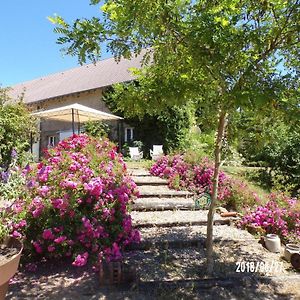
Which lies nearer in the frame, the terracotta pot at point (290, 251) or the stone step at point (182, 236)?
the terracotta pot at point (290, 251)

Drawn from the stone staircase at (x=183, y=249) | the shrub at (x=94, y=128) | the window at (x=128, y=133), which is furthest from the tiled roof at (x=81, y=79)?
the stone staircase at (x=183, y=249)

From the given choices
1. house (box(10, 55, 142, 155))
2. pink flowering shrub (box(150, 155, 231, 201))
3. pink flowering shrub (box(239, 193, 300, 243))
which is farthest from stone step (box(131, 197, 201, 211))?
house (box(10, 55, 142, 155))

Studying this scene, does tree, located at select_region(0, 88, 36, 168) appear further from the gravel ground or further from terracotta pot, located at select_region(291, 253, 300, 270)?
terracotta pot, located at select_region(291, 253, 300, 270)

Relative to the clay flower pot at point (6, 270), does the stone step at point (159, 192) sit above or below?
above

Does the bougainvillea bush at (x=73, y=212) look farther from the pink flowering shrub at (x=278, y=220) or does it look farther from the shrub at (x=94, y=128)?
the shrub at (x=94, y=128)

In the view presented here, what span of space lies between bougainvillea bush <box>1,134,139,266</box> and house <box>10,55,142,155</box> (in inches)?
479

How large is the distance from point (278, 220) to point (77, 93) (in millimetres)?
16855

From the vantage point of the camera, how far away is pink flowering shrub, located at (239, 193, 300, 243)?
6.07 meters

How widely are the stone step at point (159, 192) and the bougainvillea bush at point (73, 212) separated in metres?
2.02

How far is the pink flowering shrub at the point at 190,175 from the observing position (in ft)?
26.8

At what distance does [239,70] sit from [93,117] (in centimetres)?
1288

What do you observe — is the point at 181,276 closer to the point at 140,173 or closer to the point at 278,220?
the point at 278,220

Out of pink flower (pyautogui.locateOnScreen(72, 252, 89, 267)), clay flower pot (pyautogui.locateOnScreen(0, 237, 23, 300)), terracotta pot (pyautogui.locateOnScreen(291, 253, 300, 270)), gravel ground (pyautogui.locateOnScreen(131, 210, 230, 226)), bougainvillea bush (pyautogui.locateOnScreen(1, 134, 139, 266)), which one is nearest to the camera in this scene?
clay flower pot (pyautogui.locateOnScreen(0, 237, 23, 300))

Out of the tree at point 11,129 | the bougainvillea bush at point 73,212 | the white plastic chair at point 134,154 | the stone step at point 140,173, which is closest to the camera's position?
the bougainvillea bush at point 73,212
